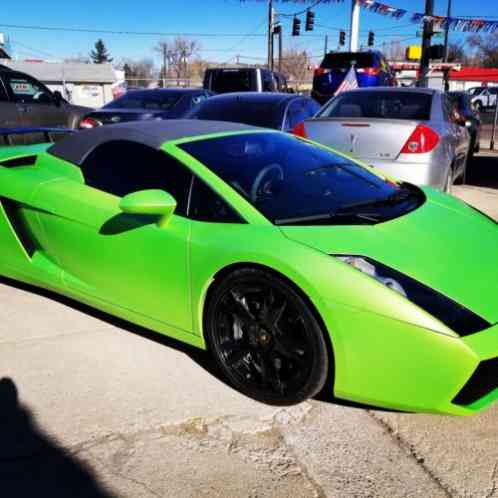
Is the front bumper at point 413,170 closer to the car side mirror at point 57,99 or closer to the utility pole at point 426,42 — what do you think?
the car side mirror at point 57,99

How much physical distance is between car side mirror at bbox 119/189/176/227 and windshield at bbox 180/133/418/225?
33 centimetres

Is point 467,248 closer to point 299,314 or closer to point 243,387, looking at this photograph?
point 299,314

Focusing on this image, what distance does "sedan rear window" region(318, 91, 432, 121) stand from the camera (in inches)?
234

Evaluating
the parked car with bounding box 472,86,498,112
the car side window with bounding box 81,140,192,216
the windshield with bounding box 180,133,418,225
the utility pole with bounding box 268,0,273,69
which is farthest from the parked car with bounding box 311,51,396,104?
the parked car with bounding box 472,86,498,112

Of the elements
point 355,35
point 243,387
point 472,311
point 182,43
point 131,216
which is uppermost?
point 182,43

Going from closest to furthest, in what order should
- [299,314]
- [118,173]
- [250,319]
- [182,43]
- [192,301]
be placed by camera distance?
[299,314] → [250,319] → [192,301] → [118,173] → [182,43]

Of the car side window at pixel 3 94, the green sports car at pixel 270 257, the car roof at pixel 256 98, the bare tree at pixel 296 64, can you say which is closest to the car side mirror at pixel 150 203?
the green sports car at pixel 270 257

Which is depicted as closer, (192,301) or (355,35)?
(192,301)

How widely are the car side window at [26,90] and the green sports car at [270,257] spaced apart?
7041 millimetres

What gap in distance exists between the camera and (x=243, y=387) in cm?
263

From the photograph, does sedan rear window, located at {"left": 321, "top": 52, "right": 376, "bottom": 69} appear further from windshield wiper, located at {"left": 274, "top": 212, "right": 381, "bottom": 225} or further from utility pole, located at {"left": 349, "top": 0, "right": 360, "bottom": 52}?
windshield wiper, located at {"left": 274, "top": 212, "right": 381, "bottom": 225}

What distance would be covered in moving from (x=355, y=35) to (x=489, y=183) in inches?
688

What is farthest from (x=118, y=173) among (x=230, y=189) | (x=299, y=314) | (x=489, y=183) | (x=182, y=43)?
(x=182, y=43)

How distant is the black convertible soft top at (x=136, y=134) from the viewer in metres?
3.10
